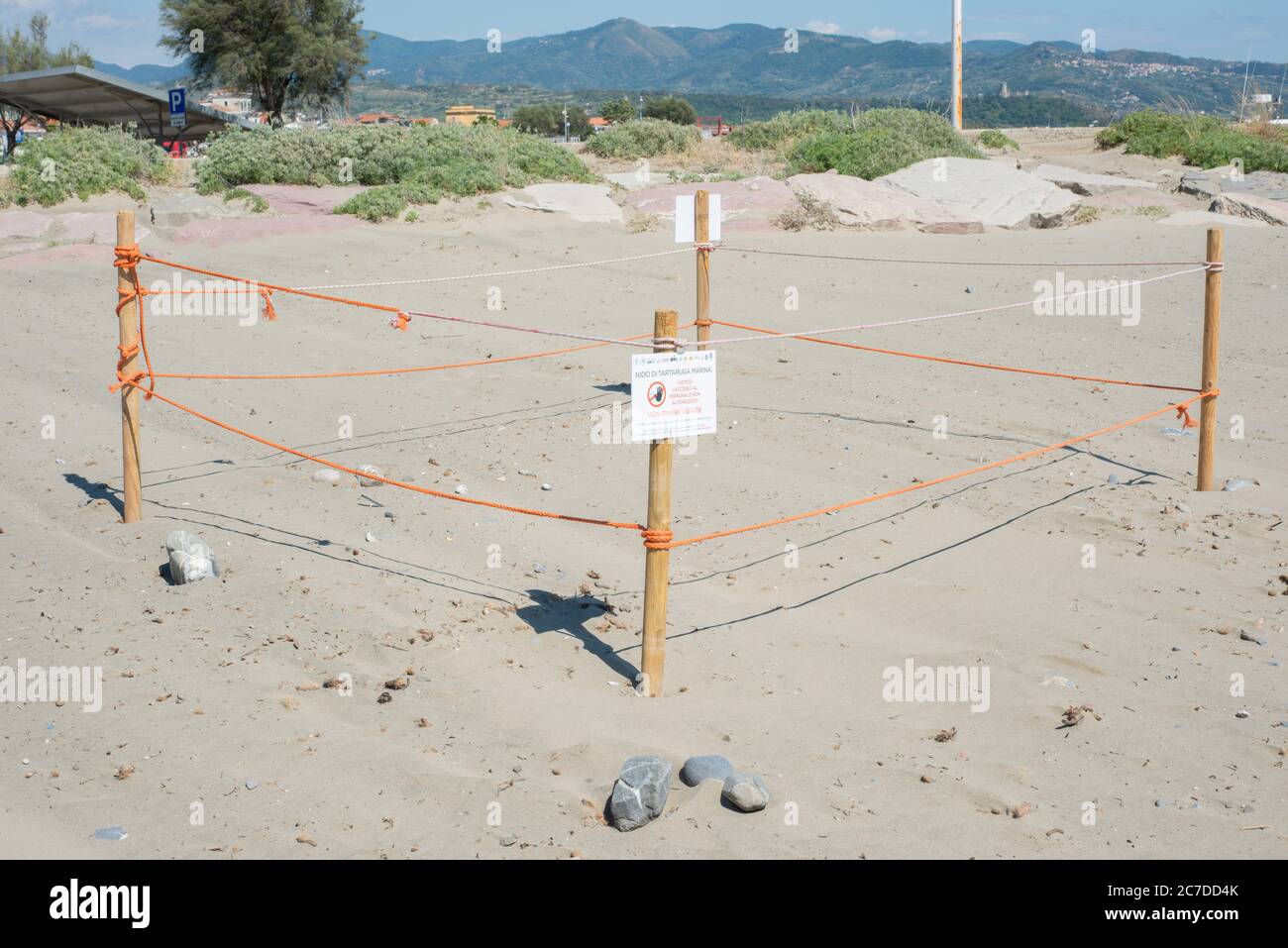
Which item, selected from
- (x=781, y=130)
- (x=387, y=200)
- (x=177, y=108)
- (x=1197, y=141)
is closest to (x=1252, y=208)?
(x=1197, y=141)

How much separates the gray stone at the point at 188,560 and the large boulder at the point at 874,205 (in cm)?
1132

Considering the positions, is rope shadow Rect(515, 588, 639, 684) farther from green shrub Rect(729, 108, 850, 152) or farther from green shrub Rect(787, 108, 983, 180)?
green shrub Rect(729, 108, 850, 152)

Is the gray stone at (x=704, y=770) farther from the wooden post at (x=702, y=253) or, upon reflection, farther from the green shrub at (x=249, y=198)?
the green shrub at (x=249, y=198)

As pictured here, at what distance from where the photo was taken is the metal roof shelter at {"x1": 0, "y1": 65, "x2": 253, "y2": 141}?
2214 centimetres

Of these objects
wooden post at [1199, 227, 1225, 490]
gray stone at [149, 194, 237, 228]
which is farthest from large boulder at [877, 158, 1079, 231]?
gray stone at [149, 194, 237, 228]

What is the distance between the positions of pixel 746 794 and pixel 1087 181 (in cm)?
1622

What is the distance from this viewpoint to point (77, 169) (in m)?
15.6

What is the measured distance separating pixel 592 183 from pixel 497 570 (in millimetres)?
12017

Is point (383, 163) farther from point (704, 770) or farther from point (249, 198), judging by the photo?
point (704, 770)

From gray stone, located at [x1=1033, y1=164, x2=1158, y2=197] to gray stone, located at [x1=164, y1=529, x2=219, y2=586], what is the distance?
15.2 meters

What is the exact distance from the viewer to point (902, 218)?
1628cm

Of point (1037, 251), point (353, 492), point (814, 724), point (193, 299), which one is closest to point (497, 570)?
point (353, 492)

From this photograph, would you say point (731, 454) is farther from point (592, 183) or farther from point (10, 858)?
point (592, 183)

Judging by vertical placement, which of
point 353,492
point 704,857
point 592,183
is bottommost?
point 704,857
